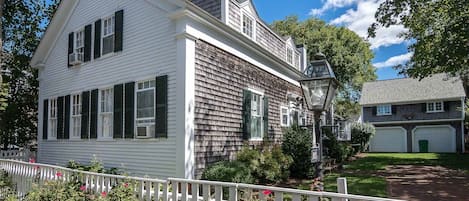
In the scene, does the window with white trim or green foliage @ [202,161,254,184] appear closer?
green foliage @ [202,161,254,184]

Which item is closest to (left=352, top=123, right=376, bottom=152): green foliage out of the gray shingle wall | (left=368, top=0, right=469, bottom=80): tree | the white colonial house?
the gray shingle wall

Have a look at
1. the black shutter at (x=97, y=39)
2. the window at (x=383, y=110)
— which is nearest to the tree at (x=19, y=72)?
the black shutter at (x=97, y=39)

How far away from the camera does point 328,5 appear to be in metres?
34.4

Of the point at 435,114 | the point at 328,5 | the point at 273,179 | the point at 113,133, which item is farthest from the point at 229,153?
the point at 328,5

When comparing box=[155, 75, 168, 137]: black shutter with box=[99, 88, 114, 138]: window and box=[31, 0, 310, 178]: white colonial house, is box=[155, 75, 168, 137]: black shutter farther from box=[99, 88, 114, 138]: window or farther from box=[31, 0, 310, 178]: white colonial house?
box=[99, 88, 114, 138]: window

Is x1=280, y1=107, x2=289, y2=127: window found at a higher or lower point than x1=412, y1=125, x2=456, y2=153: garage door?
higher

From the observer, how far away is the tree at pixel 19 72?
16.7m

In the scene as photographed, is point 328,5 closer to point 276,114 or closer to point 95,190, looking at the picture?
point 276,114

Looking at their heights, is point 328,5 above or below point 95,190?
above

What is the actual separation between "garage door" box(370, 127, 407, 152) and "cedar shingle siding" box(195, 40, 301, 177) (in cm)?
2320

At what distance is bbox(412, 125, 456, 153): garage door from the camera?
27.6 m

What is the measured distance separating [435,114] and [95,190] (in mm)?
30258

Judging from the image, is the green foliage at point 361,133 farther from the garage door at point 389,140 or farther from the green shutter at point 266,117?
the green shutter at point 266,117

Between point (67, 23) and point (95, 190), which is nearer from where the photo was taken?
point (95, 190)
